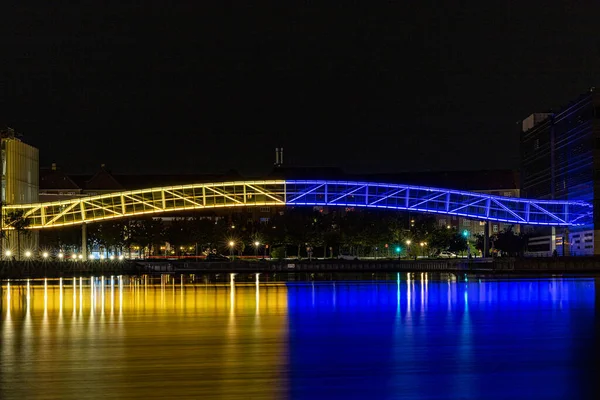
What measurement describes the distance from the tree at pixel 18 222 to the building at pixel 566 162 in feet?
170

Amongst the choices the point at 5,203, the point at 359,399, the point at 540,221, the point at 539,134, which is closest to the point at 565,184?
the point at 540,221

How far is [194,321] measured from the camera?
3575cm

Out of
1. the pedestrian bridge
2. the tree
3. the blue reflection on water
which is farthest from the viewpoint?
the pedestrian bridge

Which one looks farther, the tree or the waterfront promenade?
the tree

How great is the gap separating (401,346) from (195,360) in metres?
5.51

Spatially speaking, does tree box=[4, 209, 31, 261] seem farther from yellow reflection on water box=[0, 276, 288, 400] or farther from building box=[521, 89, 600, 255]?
yellow reflection on water box=[0, 276, 288, 400]

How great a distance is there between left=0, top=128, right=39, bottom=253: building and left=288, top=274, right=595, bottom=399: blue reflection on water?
65.9m

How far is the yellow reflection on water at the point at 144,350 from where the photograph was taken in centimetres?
2023

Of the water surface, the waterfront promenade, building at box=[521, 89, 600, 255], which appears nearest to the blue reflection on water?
the water surface

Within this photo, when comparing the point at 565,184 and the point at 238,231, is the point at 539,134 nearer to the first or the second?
the point at 565,184

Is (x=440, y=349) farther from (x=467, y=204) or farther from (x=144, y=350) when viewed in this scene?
(x=467, y=204)

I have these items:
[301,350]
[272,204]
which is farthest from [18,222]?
[301,350]

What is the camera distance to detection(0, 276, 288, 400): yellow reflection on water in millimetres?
20234

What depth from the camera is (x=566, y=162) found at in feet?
374
